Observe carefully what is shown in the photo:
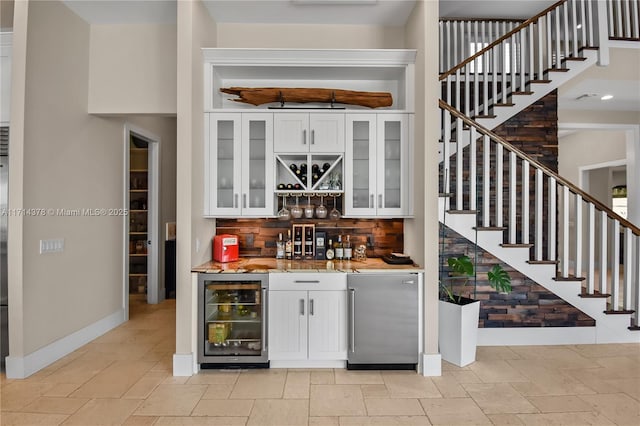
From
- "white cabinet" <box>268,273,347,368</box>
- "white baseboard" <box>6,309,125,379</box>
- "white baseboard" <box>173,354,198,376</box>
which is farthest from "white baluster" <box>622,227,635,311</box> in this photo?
"white baseboard" <box>6,309,125,379</box>

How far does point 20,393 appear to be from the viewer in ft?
9.32

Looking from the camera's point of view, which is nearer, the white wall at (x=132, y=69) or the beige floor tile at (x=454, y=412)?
the beige floor tile at (x=454, y=412)

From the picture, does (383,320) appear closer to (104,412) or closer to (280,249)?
(280,249)

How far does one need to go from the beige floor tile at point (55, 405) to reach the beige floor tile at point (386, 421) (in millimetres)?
1883

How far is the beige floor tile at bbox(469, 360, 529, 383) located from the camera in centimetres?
→ 312

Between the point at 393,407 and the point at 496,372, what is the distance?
116cm

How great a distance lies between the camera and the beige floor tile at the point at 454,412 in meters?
2.50

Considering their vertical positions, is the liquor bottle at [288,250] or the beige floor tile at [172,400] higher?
the liquor bottle at [288,250]

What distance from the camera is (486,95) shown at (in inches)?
199

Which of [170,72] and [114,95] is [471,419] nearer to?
[170,72]

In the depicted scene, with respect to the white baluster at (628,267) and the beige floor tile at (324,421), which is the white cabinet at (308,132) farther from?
the white baluster at (628,267)

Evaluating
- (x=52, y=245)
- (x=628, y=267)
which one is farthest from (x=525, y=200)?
→ (x=52, y=245)

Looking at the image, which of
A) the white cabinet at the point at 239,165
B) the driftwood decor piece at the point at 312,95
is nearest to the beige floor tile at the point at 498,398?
the white cabinet at the point at 239,165

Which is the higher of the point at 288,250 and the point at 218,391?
the point at 288,250
